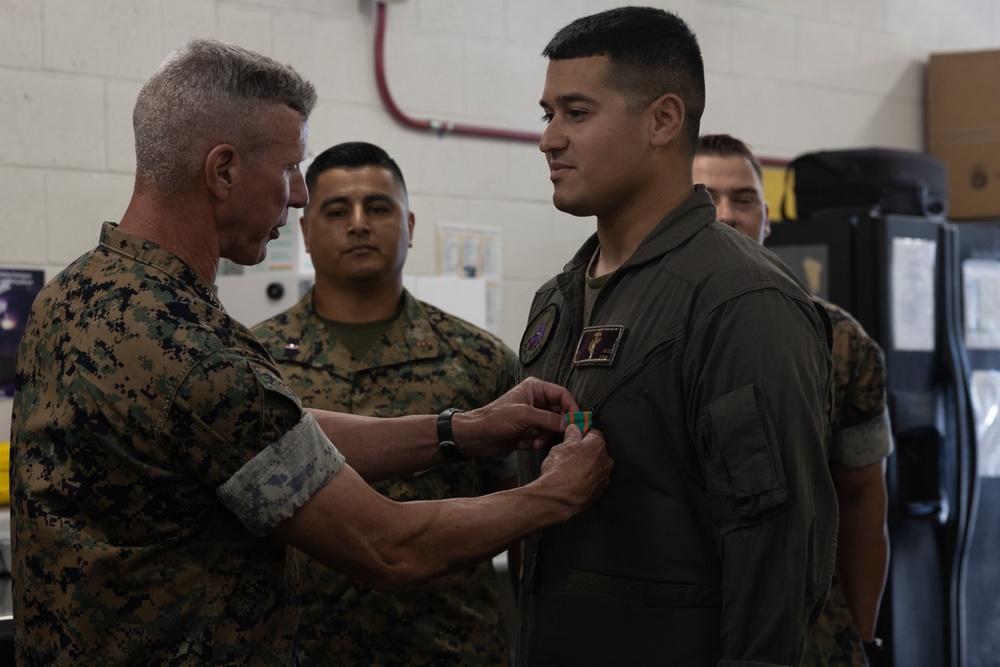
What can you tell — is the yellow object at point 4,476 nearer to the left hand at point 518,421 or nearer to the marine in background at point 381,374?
the marine in background at point 381,374

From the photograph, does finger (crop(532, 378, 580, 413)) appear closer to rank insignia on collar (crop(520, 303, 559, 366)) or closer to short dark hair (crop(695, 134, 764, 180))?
rank insignia on collar (crop(520, 303, 559, 366))

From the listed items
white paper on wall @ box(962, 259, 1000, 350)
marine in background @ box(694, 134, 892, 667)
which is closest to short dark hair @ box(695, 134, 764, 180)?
marine in background @ box(694, 134, 892, 667)

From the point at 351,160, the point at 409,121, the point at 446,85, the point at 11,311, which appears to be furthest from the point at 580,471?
the point at 446,85

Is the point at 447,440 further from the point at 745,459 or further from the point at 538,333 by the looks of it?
the point at 745,459

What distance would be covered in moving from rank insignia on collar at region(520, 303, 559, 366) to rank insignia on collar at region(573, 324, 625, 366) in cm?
11

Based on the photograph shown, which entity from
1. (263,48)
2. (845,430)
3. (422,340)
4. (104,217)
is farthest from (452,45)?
(845,430)

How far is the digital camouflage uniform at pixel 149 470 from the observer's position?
1.33 metres

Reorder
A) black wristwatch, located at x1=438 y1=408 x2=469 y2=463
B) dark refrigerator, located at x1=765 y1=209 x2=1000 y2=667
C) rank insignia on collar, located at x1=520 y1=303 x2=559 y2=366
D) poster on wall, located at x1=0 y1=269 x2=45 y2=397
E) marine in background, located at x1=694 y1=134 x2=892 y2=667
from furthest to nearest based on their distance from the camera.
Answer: dark refrigerator, located at x1=765 y1=209 x2=1000 y2=667, poster on wall, located at x1=0 y1=269 x2=45 y2=397, marine in background, located at x1=694 y1=134 x2=892 y2=667, black wristwatch, located at x1=438 y1=408 x2=469 y2=463, rank insignia on collar, located at x1=520 y1=303 x2=559 y2=366

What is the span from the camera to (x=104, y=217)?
127 inches

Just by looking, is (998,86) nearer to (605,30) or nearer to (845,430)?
(845,430)

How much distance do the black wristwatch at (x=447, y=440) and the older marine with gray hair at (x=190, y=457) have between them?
33cm

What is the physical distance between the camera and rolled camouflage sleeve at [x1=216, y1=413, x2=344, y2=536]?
4.39ft

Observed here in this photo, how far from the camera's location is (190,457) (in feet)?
4.38

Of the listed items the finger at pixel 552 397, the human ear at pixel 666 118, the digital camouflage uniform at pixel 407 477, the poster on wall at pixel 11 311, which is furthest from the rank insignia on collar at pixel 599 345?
the poster on wall at pixel 11 311
